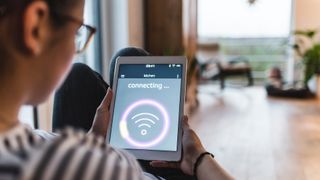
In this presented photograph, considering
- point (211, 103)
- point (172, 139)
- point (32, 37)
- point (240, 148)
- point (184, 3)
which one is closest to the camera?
point (32, 37)

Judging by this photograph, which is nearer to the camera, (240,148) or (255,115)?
(240,148)

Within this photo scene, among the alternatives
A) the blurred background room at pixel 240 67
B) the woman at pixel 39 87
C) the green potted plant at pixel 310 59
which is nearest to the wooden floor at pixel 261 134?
the blurred background room at pixel 240 67

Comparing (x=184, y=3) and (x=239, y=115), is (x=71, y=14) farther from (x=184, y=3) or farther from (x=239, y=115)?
(x=239, y=115)

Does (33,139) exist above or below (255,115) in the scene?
above

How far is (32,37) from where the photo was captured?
476 mm

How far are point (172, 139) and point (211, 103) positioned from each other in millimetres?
5130

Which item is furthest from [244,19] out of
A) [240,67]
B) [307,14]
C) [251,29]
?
[307,14]

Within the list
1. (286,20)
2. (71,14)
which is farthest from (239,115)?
(71,14)

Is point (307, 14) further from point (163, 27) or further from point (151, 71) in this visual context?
point (151, 71)

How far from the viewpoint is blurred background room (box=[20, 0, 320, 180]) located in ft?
11.3

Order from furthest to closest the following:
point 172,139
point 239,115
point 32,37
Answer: point 239,115, point 172,139, point 32,37

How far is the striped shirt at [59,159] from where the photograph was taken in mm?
414

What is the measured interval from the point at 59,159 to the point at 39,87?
129 millimetres

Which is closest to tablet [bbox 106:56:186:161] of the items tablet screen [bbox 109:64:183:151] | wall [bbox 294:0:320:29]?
tablet screen [bbox 109:64:183:151]
